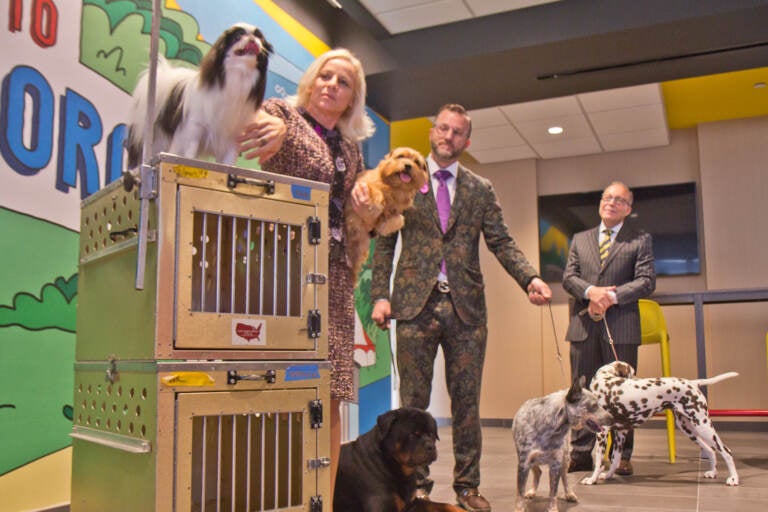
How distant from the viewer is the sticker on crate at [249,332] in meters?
1.45

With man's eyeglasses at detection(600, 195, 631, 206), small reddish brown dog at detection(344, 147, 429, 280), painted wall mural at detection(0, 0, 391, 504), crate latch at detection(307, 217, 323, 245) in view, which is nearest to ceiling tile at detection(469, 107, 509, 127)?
man's eyeglasses at detection(600, 195, 631, 206)

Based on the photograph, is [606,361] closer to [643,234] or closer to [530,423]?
[643,234]

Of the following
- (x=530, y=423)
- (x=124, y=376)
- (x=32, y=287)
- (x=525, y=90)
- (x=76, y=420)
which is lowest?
(x=530, y=423)

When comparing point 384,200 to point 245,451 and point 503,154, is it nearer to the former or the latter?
point 245,451

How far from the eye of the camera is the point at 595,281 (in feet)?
14.0

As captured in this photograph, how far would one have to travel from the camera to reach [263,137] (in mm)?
1711

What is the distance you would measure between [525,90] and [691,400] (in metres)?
3.02

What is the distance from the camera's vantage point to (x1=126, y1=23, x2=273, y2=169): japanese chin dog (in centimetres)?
177

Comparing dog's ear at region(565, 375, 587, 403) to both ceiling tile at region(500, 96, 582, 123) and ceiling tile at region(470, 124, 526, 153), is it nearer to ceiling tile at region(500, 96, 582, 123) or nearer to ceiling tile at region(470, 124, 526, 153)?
ceiling tile at region(500, 96, 582, 123)

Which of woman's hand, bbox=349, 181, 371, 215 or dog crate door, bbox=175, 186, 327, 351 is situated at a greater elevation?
woman's hand, bbox=349, 181, 371, 215

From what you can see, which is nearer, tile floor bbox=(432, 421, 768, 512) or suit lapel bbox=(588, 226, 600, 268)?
tile floor bbox=(432, 421, 768, 512)

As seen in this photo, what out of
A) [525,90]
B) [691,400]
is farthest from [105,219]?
[525,90]

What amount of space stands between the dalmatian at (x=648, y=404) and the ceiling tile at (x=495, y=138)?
3.72 meters

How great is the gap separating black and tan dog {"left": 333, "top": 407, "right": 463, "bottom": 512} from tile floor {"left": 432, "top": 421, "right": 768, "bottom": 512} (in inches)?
35.7
